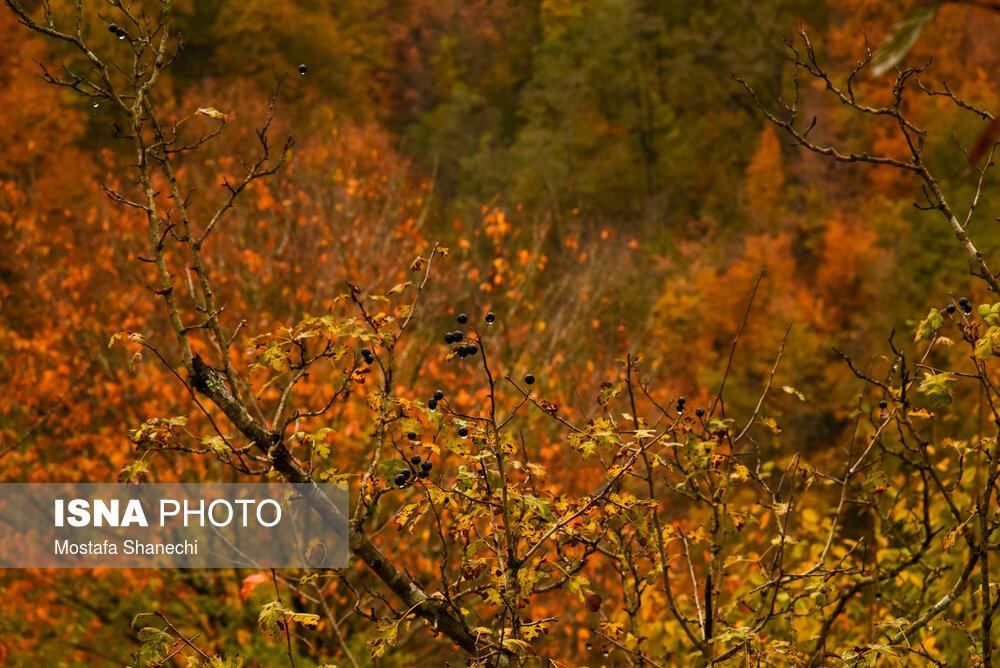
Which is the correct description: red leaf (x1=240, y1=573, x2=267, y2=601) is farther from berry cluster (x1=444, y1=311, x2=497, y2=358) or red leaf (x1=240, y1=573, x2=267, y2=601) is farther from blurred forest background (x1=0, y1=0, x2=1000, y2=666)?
berry cluster (x1=444, y1=311, x2=497, y2=358)

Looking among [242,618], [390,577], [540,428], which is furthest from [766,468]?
[540,428]

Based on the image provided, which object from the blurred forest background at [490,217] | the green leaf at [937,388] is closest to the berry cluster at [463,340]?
the blurred forest background at [490,217]

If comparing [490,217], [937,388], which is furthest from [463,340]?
[490,217]

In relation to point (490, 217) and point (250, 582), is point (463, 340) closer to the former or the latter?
point (250, 582)

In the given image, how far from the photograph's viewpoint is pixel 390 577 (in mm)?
2773

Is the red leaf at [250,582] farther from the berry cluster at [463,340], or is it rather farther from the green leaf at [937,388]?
the green leaf at [937,388]

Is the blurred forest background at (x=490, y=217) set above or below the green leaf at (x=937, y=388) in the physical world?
above

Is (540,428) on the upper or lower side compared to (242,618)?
upper

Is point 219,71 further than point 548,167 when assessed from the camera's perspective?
No

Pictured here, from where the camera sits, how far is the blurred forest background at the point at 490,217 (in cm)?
1107

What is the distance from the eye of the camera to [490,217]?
13.0 metres

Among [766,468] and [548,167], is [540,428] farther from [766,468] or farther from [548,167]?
[548,167]

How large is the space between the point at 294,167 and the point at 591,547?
1566cm

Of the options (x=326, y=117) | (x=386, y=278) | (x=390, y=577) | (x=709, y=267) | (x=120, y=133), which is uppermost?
(x=326, y=117)
